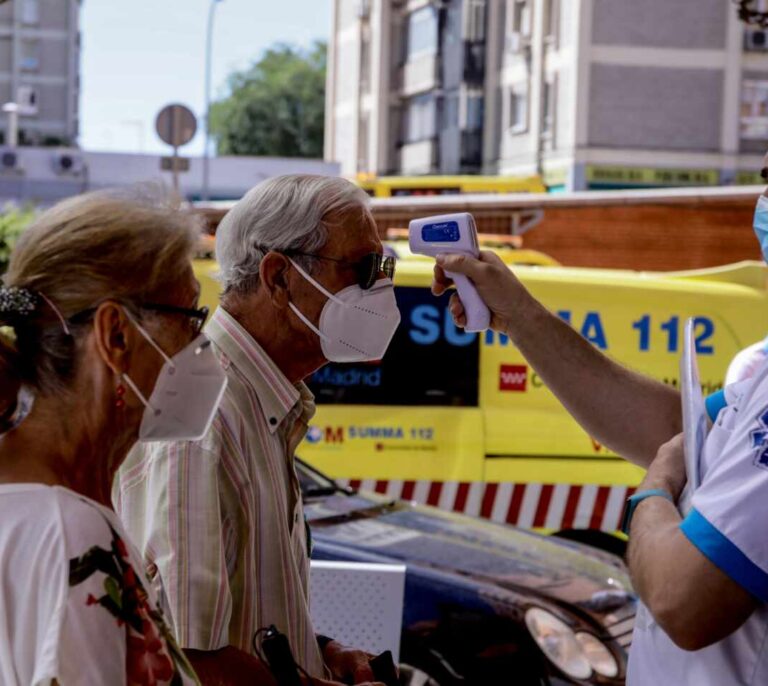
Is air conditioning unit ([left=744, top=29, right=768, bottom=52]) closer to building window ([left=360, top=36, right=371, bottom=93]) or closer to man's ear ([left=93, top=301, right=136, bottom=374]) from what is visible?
building window ([left=360, top=36, right=371, bottom=93])

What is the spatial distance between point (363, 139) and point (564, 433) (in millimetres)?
44088

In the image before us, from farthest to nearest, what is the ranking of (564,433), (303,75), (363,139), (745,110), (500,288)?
(303,75)
(363,139)
(745,110)
(564,433)
(500,288)

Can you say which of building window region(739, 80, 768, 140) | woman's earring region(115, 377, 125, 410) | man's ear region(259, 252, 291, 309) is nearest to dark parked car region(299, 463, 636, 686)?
man's ear region(259, 252, 291, 309)

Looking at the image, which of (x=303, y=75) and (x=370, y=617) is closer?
(x=370, y=617)

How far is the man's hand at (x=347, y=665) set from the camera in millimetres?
2855

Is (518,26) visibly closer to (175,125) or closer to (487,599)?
(175,125)

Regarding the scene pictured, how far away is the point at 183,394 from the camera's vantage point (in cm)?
220

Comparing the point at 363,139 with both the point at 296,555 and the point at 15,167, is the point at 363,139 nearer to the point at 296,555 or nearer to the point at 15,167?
the point at 15,167

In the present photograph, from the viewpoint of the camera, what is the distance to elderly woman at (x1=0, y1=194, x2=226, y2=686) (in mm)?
1829

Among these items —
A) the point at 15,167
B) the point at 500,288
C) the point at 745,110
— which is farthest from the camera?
the point at 15,167

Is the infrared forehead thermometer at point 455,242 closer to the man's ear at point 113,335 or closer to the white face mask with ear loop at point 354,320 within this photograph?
the white face mask with ear loop at point 354,320

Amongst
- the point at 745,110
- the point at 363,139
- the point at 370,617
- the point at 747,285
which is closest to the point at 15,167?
the point at 363,139

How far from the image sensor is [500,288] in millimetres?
3256

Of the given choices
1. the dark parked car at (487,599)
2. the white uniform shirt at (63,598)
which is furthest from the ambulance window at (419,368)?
the white uniform shirt at (63,598)
